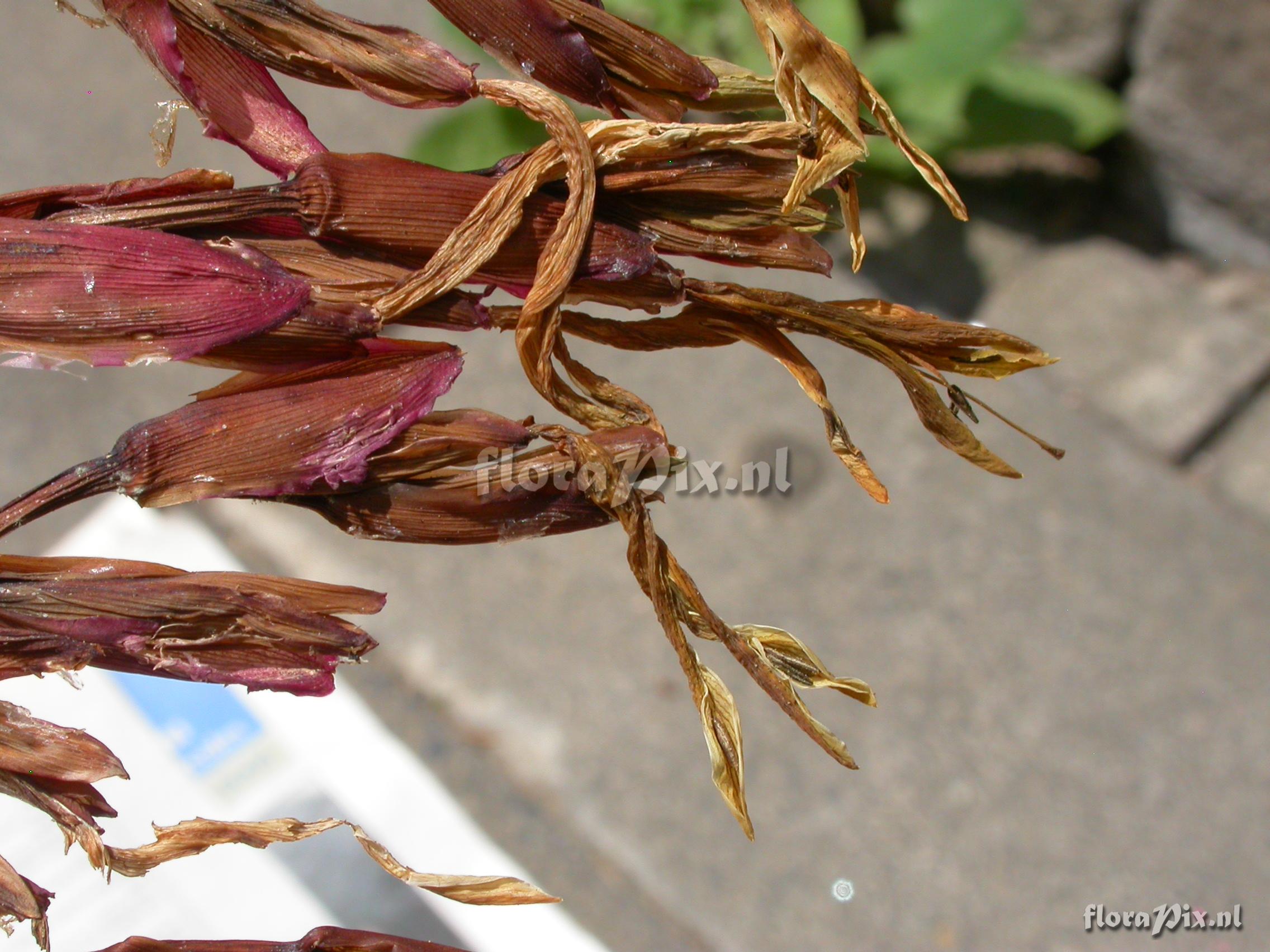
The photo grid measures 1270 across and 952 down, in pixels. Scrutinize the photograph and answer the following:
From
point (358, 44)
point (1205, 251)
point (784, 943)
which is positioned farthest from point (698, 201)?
point (1205, 251)

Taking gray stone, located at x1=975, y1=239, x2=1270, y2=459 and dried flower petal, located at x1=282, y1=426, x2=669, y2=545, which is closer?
dried flower petal, located at x1=282, y1=426, x2=669, y2=545

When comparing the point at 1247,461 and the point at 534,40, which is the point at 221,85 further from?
the point at 1247,461

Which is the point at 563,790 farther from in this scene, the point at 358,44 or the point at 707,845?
the point at 358,44

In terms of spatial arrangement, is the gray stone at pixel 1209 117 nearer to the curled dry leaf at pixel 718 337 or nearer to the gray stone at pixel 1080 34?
the gray stone at pixel 1080 34

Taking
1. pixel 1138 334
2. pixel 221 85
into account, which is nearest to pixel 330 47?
pixel 221 85

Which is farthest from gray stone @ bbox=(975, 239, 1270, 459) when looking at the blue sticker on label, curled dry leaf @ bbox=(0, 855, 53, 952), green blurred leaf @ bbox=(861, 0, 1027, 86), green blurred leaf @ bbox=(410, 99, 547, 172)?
curled dry leaf @ bbox=(0, 855, 53, 952)

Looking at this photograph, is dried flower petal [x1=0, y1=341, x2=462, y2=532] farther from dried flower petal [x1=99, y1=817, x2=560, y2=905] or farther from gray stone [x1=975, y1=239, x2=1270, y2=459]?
gray stone [x1=975, y1=239, x2=1270, y2=459]

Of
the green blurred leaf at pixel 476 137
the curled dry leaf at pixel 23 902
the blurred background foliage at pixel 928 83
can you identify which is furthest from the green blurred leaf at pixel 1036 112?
the curled dry leaf at pixel 23 902
